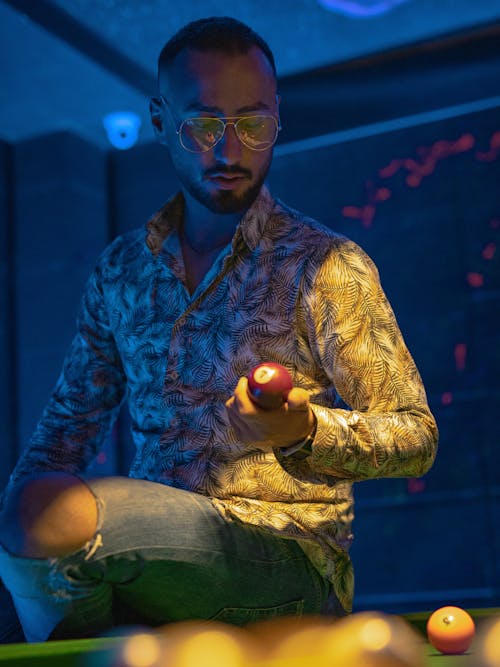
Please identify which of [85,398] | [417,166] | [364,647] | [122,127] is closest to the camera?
[364,647]

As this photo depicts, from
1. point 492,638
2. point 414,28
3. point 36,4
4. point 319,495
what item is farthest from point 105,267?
point 414,28

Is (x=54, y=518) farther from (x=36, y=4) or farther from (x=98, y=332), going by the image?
(x=36, y=4)

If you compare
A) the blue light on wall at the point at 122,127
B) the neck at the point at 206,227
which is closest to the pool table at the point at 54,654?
the neck at the point at 206,227

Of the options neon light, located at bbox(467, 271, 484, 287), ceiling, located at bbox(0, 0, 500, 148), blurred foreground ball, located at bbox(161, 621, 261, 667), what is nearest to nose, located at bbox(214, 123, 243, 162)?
blurred foreground ball, located at bbox(161, 621, 261, 667)

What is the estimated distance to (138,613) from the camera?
1.46 metres

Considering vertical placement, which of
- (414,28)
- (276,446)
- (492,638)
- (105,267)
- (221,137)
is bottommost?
(492,638)

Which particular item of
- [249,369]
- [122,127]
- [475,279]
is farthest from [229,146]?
[122,127]

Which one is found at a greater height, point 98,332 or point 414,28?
point 414,28

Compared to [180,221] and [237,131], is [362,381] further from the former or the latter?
[180,221]

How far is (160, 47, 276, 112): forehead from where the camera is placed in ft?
5.91

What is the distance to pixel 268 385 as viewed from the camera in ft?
3.96

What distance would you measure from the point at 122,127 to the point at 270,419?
4.20 m

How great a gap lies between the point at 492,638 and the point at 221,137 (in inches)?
45.6

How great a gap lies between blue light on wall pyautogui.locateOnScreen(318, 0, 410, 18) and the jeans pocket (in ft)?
10.6
